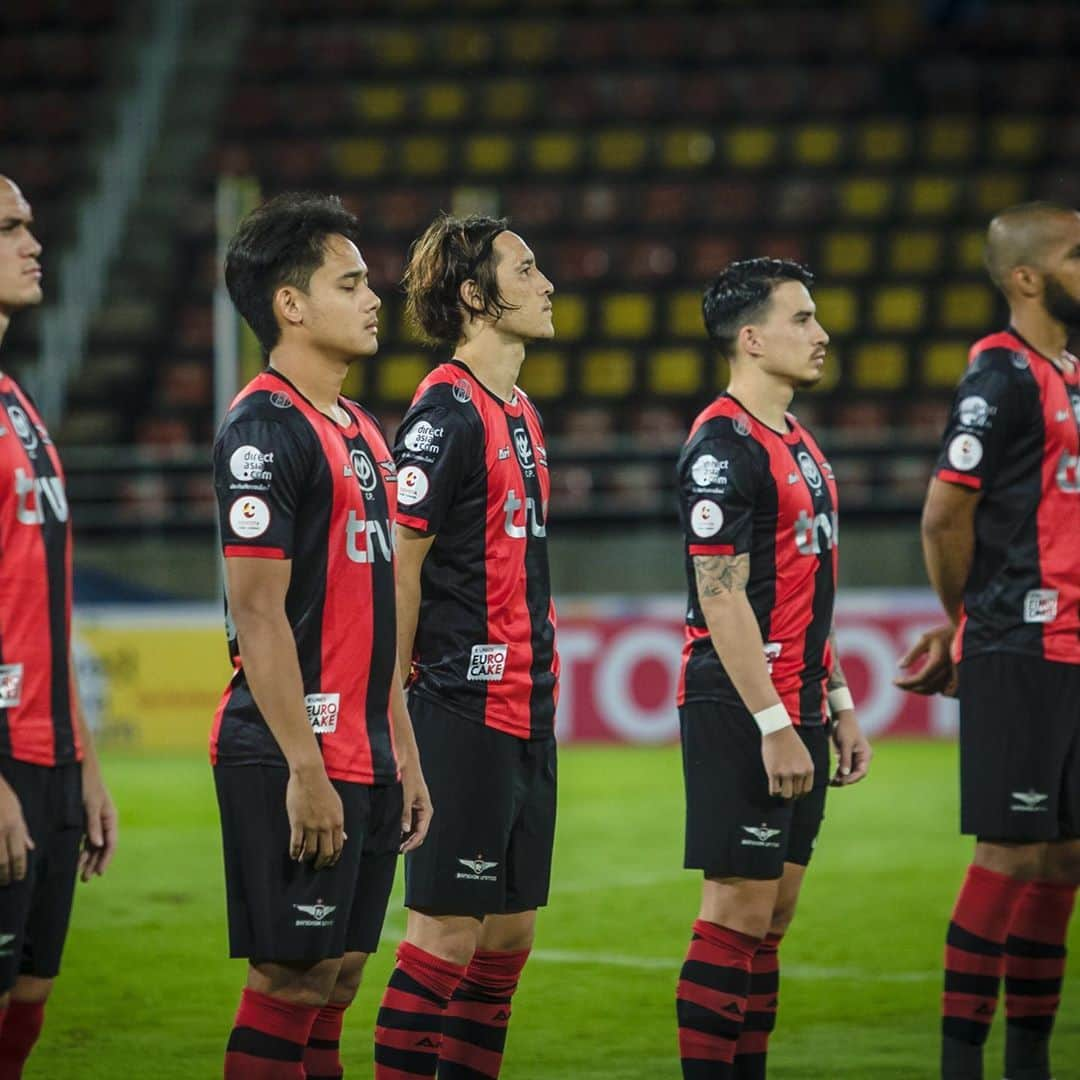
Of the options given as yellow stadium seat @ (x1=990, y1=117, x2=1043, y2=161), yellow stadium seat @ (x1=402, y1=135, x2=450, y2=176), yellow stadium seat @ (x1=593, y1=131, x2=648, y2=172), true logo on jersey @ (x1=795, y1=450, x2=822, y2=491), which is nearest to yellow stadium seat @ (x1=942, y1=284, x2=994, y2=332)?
yellow stadium seat @ (x1=990, y1=117, x2=1043, y2=161)

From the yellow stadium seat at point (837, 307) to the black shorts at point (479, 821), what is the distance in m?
13.6

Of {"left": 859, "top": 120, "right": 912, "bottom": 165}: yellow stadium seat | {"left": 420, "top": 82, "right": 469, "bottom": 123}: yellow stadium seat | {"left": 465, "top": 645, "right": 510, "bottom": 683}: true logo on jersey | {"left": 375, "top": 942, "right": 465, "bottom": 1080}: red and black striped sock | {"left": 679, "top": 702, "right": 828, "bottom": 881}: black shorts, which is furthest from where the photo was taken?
{"left": 420, "top": 82, "right": 469, "bottom": 123}: yellow stadium seat

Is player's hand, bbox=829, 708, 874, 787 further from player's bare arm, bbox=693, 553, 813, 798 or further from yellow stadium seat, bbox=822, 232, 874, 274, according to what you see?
yellow stadium seat, bbox=822, 232, 874, 274

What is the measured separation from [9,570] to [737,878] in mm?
2089

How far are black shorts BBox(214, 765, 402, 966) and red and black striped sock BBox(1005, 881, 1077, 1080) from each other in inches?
83.5

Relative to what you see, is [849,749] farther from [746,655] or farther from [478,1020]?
[478,1020]

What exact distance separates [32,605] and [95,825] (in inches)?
18.0

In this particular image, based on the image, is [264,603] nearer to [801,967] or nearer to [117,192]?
[801,967]

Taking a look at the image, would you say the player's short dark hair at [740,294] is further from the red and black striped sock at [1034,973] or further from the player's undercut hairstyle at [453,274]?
the red and black striped sock at [1034,973]

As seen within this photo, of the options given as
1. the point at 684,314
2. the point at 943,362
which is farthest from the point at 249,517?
the point at 684,314

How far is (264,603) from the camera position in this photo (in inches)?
155

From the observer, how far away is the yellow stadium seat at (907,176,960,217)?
728 inches

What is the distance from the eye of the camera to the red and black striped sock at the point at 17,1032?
392 cm

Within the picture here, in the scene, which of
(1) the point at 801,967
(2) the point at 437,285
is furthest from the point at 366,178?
(2) the point at 437,285
